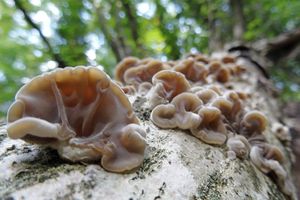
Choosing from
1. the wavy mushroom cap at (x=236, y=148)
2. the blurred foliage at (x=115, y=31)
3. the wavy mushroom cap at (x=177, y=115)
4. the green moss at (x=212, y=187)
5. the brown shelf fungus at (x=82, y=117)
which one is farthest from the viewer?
the blurred foliage at (x=115, y=31)

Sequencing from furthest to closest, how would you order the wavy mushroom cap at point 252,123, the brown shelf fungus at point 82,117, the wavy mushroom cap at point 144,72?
the wavy mushroom cap at point 144,72, the wavy mushroom cap at point 252,123, the brown shelf fungus at point 82,117

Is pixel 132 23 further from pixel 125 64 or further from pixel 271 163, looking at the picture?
pixel 271 163

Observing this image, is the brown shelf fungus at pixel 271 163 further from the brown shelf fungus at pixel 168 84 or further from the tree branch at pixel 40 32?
the tree branch at pixel 40 32

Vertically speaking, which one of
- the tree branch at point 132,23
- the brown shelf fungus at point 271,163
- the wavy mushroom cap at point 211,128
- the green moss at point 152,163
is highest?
the tree branch at point 132,23

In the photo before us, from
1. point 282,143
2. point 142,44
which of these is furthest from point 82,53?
point 282,143

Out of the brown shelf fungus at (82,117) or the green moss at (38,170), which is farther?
the brown shelf fungus at (82,117)

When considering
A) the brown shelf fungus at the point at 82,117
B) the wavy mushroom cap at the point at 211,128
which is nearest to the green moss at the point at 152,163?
the brown shelf fungus at the point at 82,117

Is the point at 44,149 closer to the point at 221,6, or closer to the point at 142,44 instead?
the point at 142,44
